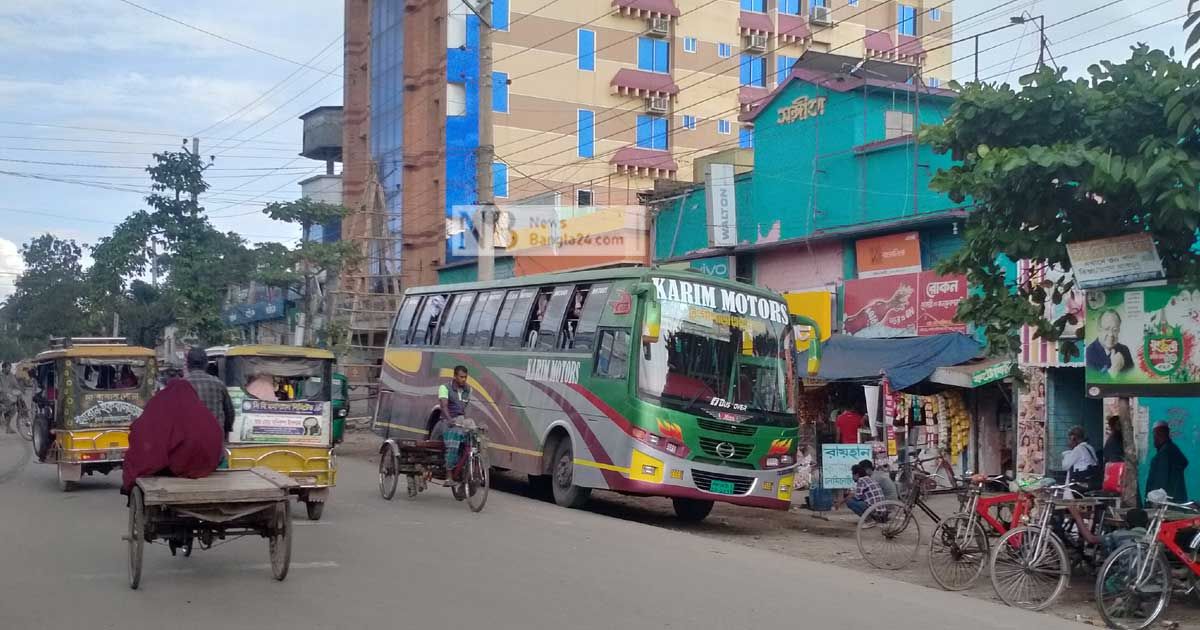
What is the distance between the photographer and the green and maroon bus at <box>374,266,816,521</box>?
52.2 feet

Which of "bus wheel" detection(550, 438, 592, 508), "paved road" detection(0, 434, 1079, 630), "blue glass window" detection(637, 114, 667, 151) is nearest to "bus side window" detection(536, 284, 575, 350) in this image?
"bus wheel" detection(550, 438, 592, 508)

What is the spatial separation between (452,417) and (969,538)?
7.52 m

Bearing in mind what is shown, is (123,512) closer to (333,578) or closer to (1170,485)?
(333,578)

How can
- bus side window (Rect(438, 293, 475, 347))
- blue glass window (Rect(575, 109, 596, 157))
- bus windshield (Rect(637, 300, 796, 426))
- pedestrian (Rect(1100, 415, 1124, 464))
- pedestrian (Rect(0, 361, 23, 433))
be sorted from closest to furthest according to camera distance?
pedestrian (Rect(1100, 415, 1124, 464)) < bus windshield (Rect(637, 300, 796, 426)) < bus side window (Rect(438, 293, 475, 347)) < pedestrian (Rect(0, 361, 23, 433)) < blue glass window (Rect(575, 109, 596, 157))

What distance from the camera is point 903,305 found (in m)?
22.5

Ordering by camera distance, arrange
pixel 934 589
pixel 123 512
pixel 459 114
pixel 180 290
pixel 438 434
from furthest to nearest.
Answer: pixel 459 114 → pixel 180 290 → pixel 438 434 → pixel 123 512 → pixel 934 589

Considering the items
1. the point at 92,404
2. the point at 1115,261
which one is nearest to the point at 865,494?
the point at 1115,261

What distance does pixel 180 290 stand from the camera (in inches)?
1761

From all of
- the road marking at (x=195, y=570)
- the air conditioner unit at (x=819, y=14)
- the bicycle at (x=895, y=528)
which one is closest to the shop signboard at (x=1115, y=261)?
the bicycle at (x=895, y=528)

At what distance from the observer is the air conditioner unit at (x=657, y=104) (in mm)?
51625

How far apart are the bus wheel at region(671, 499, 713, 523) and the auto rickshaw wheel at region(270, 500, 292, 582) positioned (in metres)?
Result: 8.87

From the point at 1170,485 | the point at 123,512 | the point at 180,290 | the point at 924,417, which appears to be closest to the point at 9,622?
the point at 123,512

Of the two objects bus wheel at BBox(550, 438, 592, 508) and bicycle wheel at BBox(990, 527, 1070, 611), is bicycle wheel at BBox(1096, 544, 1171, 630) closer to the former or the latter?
bicycle wheel at BBox(990, 527, 1070, 611)

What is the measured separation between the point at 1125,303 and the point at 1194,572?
2820 millimetres
